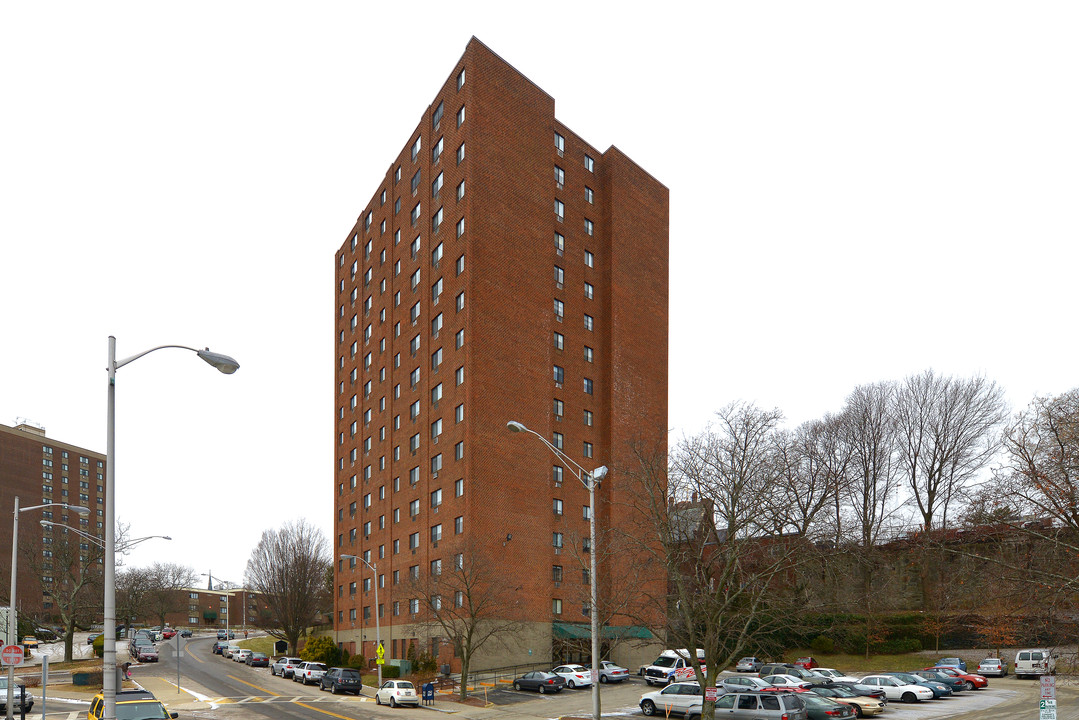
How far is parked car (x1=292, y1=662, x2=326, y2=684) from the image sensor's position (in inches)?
2375

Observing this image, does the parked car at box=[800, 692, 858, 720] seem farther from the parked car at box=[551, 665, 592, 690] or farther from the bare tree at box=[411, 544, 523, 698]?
the bare tree at box=[411, 544, 523, 698]

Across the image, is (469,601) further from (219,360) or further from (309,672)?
(219,360)

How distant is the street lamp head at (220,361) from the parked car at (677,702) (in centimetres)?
2756

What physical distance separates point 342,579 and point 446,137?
4293 cm

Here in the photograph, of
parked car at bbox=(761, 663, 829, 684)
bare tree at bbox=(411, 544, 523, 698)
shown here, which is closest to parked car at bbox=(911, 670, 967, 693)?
parked car at bbox=(761, 663, 829, 684)

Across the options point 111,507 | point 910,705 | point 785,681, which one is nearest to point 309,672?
point 785,681

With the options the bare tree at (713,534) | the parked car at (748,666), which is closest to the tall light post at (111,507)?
the bare tree at (713,534)

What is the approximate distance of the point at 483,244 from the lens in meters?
62.4

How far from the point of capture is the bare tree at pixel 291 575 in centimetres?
8481

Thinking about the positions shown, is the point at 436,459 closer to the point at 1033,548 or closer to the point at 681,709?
the point at 681,709

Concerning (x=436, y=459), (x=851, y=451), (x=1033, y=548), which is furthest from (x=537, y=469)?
(x=1033, y=548)

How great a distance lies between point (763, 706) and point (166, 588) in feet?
499

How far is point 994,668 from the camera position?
5228 cm

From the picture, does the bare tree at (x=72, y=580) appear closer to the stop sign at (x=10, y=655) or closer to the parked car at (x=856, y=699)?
the stop sign at (x=10, y=655)
